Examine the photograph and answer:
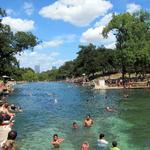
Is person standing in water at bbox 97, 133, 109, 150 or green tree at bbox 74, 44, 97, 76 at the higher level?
green tree at bbox 74, 44, 97, 76

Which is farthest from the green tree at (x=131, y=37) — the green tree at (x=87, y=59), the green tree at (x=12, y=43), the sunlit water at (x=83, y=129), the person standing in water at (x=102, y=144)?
the person standing in water at (x=102, y=144)

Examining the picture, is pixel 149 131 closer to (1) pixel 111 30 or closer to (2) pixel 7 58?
(2) pixel 7 58

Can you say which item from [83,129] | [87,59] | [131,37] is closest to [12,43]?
[131,37]

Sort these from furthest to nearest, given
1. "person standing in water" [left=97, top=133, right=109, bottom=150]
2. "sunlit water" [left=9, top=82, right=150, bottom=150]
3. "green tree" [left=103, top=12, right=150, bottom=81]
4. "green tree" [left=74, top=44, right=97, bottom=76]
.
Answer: "green tree" [left=74, top=44, right=97, bottom=76]
"green tree" [left=103, top=12, right=150, bottom=81]
"sunlit water" [left=9, top=82, right=150, bottom=150]
"person standing in water" [left=97, top=133, right=109, bottom=150]

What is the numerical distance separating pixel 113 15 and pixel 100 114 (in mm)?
62520

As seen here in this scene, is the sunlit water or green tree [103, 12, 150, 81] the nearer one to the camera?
the sunlit water

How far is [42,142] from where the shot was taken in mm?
31766

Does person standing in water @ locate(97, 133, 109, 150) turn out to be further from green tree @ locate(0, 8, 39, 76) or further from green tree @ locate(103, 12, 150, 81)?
green tree @ locate(103, 12, 150, 81)

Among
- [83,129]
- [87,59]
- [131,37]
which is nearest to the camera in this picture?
[83,129]

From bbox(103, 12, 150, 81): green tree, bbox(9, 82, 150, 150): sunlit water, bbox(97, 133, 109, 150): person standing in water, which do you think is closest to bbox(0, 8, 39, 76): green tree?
bbox(103, 12, 150, 81): green tree

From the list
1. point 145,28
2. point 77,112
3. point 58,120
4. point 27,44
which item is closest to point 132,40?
point 145,28

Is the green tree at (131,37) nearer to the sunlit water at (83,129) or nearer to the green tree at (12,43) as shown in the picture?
the green tree at (12,43)

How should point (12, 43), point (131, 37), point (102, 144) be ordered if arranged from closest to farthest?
point (102, 144) < point (12, 43) < point (131, 37)

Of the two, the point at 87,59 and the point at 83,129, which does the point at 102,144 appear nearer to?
the point at 83,129
